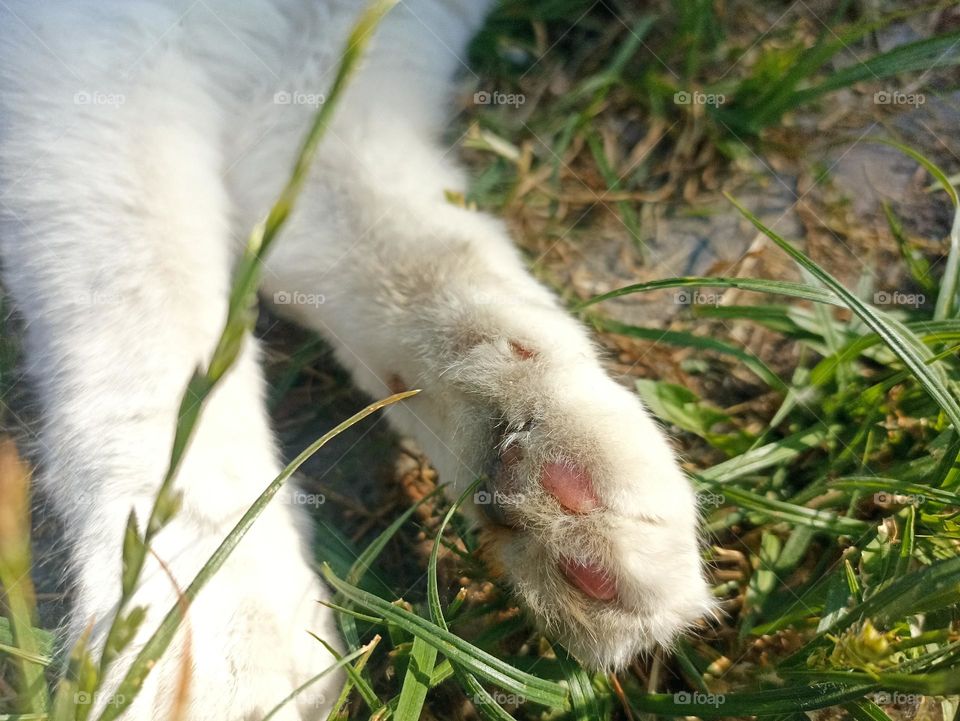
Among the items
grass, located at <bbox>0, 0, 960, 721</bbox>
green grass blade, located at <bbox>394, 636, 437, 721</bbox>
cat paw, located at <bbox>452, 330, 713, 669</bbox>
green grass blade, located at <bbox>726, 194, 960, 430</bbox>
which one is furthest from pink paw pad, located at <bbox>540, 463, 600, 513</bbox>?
green grass blade, located at <bbox>726, 194, 960, 430</bbox>

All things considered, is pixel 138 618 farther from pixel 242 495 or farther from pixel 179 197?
pixel 179 197

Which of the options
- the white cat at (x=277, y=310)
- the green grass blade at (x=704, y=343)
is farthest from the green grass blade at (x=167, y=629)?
the green grass blade at (x=704, y=343)

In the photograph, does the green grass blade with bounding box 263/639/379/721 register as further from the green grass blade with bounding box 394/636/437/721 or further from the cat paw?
the cat paw

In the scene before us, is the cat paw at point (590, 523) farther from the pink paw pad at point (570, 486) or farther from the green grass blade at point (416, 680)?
the green grass blade at point (416, 680)

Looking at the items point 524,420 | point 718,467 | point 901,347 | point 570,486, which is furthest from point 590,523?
point 901,347

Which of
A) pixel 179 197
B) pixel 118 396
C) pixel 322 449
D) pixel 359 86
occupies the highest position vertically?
pixel 359 86

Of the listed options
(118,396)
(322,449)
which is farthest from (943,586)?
(118,396)
